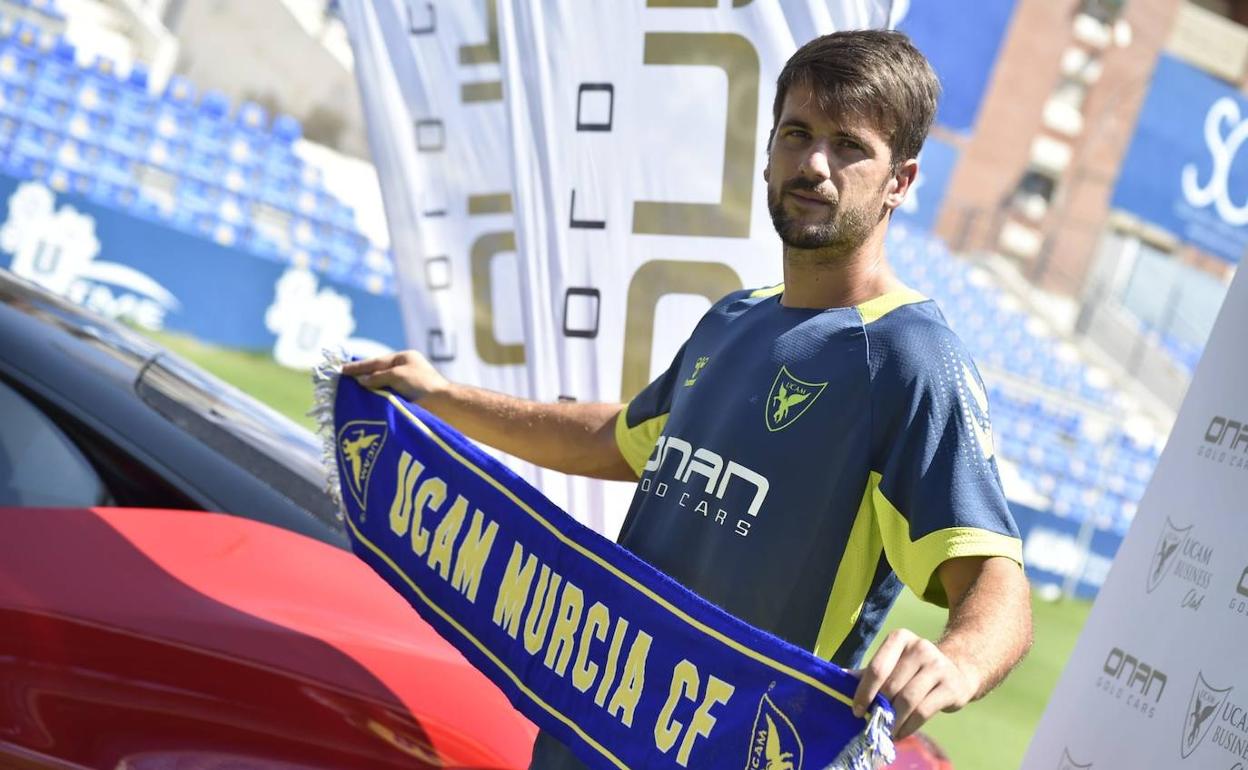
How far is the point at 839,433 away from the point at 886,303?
20 centimetres

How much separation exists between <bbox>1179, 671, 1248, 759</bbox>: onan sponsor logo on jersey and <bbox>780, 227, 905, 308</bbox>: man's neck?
29.3 inches

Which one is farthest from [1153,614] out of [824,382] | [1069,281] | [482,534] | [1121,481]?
[1069,281]

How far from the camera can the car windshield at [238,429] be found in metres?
2.35

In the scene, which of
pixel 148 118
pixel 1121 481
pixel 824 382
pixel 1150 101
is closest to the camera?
pixel 824 382

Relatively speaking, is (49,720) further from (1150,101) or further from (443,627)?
(1150,101)

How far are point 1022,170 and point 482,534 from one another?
80.3ft

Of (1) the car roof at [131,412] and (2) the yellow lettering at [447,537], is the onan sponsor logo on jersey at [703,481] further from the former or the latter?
(1) the car roof at [131,412]

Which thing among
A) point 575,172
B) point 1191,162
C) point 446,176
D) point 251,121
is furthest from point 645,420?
point 1191,162

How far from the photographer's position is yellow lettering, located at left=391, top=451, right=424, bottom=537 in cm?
214

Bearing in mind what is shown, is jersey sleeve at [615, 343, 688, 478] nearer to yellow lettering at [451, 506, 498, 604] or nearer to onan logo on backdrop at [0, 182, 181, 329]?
yellow lettering at [451, 506, 498, 604]

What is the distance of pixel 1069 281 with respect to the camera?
21500 mm

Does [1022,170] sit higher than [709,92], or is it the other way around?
[1022,170]

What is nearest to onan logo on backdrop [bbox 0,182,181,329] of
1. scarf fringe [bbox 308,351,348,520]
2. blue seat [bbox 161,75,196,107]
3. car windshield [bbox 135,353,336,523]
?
blue seat [bbox 161,75,196,107]

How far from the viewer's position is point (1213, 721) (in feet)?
5.82
